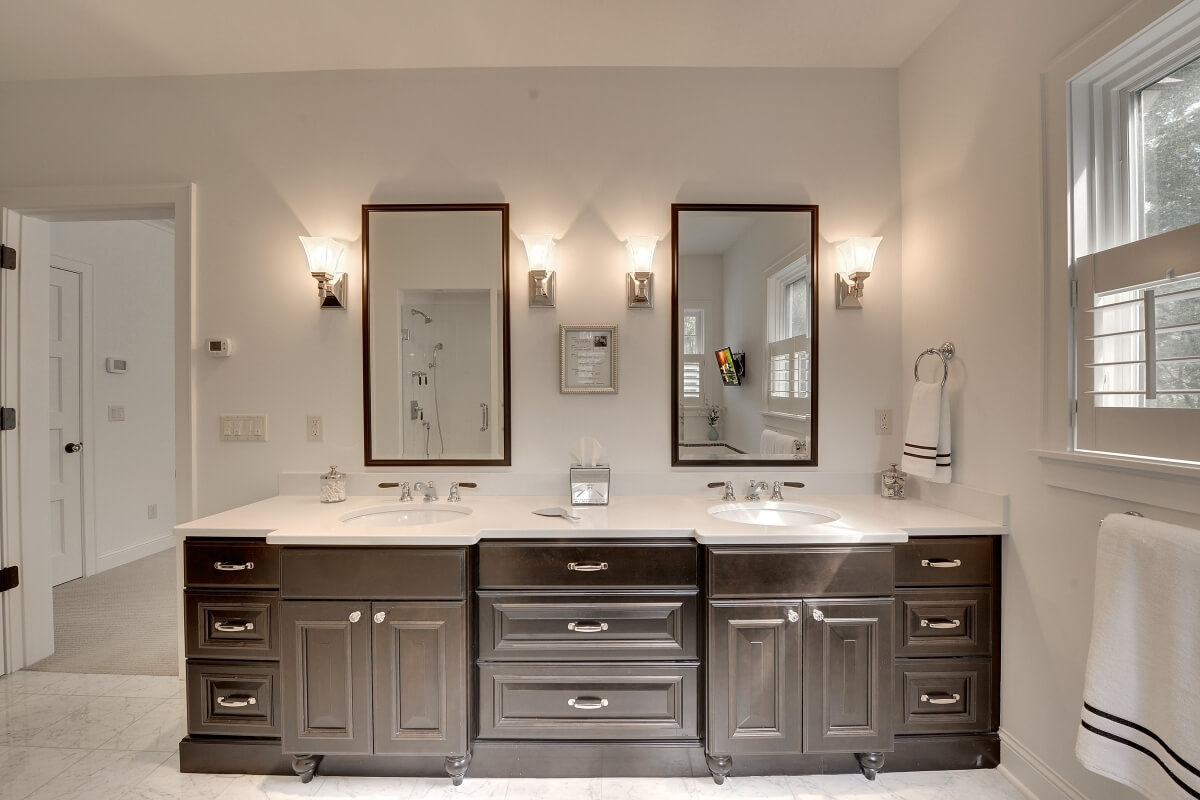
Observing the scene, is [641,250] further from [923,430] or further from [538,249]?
[923,430]

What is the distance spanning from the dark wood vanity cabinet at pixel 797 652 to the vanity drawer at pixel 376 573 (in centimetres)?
84

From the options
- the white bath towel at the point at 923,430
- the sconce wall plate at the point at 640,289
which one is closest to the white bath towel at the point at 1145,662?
the white bath towel at the point at 923,430

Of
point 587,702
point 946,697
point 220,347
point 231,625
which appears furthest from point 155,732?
point 946,697

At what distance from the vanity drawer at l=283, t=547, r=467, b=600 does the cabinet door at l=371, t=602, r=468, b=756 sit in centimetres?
7

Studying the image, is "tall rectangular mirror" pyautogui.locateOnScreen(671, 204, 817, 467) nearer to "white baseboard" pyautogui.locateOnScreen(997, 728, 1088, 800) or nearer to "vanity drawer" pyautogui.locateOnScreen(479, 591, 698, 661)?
"vanity drawer" pyautogui.locateOnScreen(479, 591, 698, 661)

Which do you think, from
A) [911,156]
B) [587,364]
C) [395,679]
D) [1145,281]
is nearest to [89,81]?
[587,364]

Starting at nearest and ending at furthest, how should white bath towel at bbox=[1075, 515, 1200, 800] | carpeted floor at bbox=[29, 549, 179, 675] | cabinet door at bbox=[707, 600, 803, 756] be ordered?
white bath towel at bbox=[1075, 515, 1200, 800], cabinet door at bbox=[707, 600, 803, 756], carpeted floor at bbox=[29, 549, 179, 675]

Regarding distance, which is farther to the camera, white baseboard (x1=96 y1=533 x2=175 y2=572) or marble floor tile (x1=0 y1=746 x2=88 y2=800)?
white baseboard (x1=96 y1=533 x2=175 y2=572)

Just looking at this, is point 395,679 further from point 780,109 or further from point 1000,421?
point 780,109

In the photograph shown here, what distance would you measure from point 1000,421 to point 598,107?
1.93 m

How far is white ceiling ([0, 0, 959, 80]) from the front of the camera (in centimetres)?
196

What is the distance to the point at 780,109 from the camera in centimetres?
233

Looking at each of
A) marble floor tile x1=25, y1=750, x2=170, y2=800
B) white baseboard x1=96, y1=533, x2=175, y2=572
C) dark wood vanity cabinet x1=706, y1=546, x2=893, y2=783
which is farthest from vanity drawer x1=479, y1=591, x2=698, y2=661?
white baseboard x1=96, y1=533, x2=175, y2=572

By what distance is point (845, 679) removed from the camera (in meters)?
1.75
